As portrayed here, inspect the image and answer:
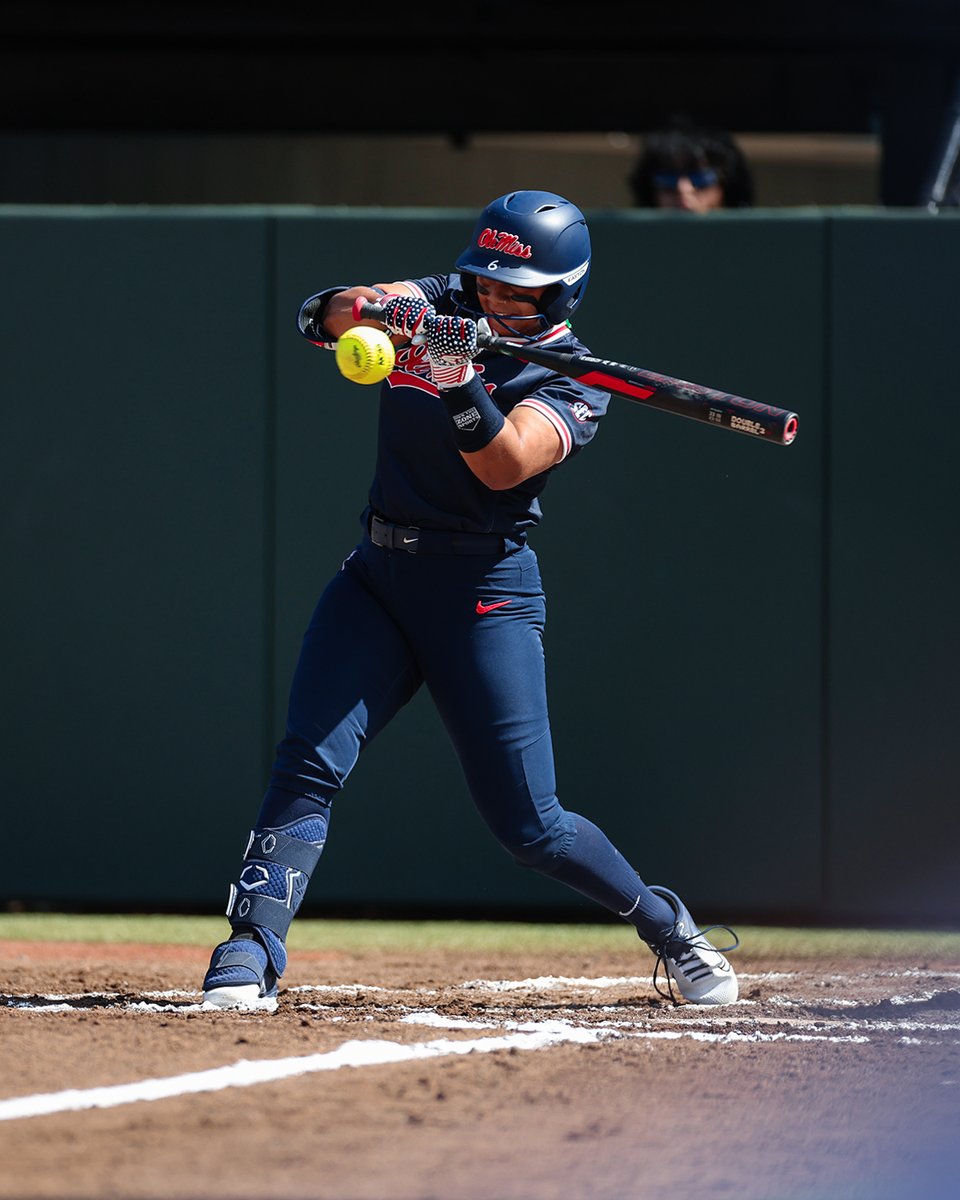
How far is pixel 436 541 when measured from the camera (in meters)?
4.00

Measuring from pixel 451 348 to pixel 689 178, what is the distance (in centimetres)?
289

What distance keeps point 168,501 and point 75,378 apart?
Answer: 53 centimetres

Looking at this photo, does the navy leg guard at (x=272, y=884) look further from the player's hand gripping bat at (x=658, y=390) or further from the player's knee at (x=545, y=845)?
the player's hand gripping bat at (x=658, y=390)

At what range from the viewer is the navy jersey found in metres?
3.96

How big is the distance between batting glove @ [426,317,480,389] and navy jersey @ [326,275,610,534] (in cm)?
25

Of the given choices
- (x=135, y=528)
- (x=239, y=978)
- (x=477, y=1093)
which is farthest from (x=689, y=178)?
(x=477, y=1093)

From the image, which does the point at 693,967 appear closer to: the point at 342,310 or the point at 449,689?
the point at 449,689

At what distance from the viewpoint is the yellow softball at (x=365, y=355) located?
11.9 feet

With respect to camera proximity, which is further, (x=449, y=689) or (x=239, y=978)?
(x=449, y=689)

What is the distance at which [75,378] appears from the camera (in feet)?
19.4

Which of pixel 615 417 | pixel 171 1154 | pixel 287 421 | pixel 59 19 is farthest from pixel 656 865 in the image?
pixel 59 19

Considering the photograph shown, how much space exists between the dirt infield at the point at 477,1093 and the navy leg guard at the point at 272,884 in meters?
0.19

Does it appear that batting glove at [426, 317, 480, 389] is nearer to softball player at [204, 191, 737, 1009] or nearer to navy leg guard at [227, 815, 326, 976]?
softball player at [204, 191, 737, 1009]

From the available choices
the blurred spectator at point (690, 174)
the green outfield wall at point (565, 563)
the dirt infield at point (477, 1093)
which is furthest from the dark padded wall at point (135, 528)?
the blurred spectator at point (690, 174)
